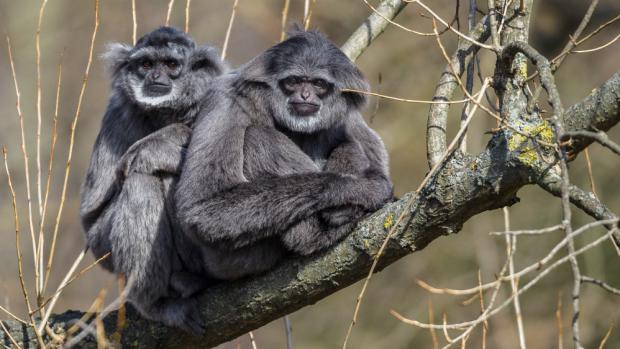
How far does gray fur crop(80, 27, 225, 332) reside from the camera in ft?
22.4

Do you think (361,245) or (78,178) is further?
(78,178)

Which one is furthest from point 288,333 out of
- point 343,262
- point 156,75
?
point 156,75

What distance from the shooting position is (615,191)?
14344mm

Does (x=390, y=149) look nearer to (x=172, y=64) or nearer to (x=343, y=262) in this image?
(x=172, y=64)

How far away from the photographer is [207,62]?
850 cm

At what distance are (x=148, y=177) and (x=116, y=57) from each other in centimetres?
237

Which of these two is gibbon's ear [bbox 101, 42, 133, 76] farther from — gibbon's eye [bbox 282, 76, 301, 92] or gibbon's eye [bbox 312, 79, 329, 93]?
gibbon's eye [bbox 312, 79, 329, 93]

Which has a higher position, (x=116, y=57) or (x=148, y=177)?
(x=116, y=57)

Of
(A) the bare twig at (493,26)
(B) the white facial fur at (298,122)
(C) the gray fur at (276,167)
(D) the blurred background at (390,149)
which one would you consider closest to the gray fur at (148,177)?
(C) the gray fur at (276,167)

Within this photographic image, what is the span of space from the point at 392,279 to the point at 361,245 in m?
10.7

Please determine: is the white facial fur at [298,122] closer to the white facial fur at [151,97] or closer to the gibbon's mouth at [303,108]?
the gibbon's mouth at [303,108]

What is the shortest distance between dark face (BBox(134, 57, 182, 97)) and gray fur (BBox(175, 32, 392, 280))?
1.10 m

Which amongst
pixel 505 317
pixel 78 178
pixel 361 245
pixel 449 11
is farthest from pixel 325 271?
pixel 78 178

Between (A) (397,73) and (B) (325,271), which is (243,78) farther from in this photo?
(A) (397,73)
